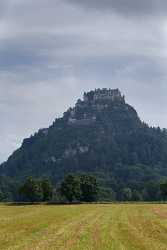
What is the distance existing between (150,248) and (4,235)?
1522cm

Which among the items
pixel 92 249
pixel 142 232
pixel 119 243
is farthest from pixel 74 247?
pixel 142 232

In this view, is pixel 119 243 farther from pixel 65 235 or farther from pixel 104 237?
pixel 65 235

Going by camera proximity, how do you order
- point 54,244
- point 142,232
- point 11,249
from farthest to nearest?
point 142,232
point 54,244
point 11,249

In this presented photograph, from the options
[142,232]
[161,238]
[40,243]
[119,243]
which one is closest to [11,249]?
[40,243]

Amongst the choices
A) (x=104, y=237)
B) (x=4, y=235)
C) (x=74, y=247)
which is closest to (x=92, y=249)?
(x=74, y=247)

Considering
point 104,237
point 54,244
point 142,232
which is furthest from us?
point 142,232

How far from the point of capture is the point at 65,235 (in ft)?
166

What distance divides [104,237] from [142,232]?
7.14 meters

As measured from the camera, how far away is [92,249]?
3900cm

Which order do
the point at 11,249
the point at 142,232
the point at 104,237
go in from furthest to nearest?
the point at 142,232 → the point at 104,237 → the point at 11,249

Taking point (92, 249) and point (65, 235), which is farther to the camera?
point (65, 235)

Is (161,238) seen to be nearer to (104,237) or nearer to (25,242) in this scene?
(104,237)

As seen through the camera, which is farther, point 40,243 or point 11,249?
point 40,243

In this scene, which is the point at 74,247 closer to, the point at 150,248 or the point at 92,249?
the point at 92,249
